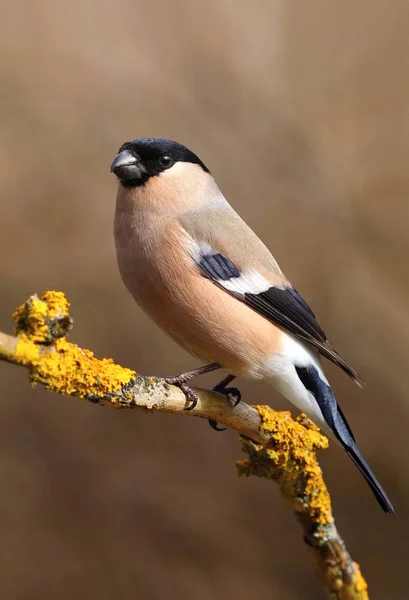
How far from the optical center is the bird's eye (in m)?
1.24

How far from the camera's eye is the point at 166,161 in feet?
4.09

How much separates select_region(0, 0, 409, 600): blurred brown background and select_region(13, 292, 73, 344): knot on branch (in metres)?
0.97

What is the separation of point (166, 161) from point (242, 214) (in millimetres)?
687

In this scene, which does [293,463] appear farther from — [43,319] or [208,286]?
[43,319]

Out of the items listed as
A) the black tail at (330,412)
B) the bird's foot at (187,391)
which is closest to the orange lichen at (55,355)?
the bird's foot at (187,391)

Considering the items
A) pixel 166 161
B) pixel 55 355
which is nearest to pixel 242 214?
pixel 166 161

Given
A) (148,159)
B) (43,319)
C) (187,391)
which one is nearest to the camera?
(43,319)

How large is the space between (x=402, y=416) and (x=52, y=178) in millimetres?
1084

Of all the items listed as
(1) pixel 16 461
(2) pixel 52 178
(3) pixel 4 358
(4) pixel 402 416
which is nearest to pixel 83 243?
(2) pixel 52 178

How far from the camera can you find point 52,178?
74.7 inches

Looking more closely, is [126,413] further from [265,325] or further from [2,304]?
[265,325]

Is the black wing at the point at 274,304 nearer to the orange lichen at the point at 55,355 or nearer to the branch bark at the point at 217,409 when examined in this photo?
the branch bark at the point at 217,409

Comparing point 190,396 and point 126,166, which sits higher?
point 126,166

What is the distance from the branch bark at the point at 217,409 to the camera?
0.87 meters
